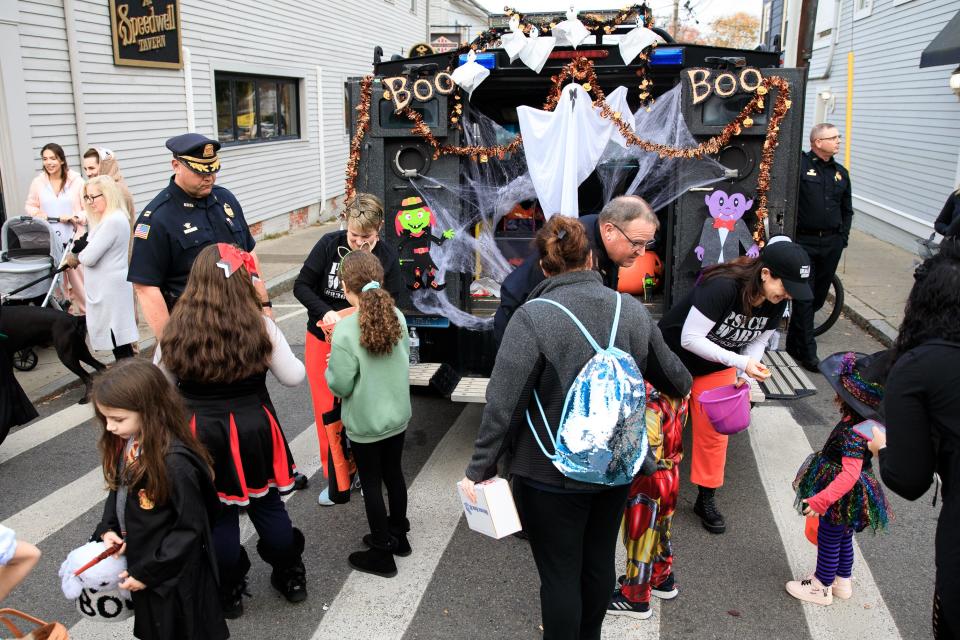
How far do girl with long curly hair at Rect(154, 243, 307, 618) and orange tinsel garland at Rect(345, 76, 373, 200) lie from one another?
204 centimetres

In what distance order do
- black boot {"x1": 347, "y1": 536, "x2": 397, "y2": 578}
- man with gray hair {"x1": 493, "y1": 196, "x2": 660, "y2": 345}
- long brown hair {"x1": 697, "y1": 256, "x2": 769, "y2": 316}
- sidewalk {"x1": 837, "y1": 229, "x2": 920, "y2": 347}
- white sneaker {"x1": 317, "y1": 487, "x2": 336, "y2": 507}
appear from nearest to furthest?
man with gray hair {"x1": 493, "y1": 196, "x2": 660, "y2": 345}
long brown hair {"x1": 697, "y1": 256, "x2": 769, "y2": 316}
black boot {"x1": 347, "y1": 536, "x2": 397, "y2": 578}
white sneaker {"x1": 317, "y1": 487, "x2": 336, "y2": 507}
sidewalk {"x1": 837, "y1": 229, "x2": 920, "y2": 347}

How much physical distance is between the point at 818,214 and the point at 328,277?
4.89 metres

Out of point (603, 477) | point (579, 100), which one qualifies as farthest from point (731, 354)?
point (579, 100)

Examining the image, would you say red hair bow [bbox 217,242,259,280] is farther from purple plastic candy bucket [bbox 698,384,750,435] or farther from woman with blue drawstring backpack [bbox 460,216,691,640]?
purple plastic candy bucket [bbox 698,384,750,435]

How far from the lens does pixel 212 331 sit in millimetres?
3277

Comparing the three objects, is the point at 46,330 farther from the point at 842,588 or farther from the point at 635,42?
the point at 842,588

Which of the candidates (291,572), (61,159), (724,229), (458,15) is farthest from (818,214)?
(458,15)

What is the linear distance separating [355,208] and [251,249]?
0.90m

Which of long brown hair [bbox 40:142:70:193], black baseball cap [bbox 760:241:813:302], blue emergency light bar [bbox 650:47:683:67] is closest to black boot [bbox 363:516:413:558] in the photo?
black baseball cap [bbox 760:241:813:302]

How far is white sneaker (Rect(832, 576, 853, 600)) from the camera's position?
3.85 meters

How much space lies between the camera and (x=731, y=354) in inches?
160

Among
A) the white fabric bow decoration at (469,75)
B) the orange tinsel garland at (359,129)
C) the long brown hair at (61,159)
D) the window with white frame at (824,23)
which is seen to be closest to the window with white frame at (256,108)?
the long brown hair at (61,159)

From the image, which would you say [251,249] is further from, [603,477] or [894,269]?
[894,269]

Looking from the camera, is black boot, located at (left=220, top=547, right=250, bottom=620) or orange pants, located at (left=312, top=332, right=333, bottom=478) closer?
black boot, located at (left=220, top=547, right=250, bottom=620)
